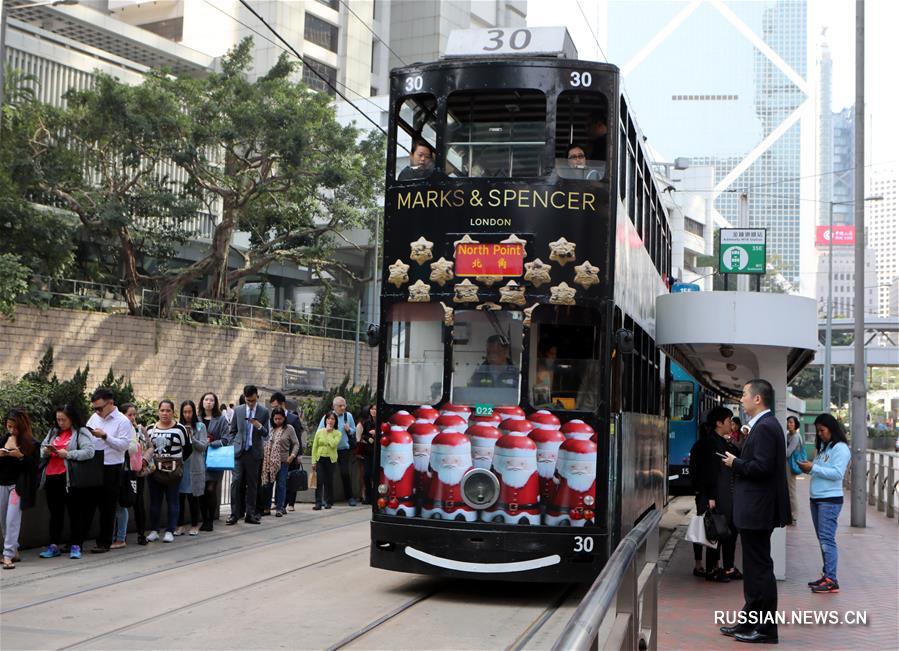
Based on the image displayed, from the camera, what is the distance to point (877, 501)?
2434 centimetres

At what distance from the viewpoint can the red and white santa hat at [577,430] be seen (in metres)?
9.83

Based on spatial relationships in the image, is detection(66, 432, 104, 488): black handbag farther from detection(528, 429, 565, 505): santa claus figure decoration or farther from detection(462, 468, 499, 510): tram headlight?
detection(528, 429, 565, 505): santa claus figure decoration

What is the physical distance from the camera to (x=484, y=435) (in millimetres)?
9828

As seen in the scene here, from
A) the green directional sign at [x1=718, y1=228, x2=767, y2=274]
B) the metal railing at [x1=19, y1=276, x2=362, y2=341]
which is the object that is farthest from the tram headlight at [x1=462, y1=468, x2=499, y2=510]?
the metal railing at [x1=19, y1=276, x2=362, y2=341]

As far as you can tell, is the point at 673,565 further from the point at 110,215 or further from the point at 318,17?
the point at 318,17

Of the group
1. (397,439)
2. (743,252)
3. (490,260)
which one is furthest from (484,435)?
(743,252)

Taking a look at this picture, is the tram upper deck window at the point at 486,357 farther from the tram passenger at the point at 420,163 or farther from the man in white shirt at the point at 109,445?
the man in white shirt at the point at 109,445

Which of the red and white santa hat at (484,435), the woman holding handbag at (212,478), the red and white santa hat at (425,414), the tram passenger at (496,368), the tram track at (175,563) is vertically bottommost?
the tram track at (175,563)

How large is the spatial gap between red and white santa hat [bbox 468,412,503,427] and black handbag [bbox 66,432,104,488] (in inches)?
178

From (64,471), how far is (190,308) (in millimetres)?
27014

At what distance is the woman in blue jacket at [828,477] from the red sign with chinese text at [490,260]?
3183mm

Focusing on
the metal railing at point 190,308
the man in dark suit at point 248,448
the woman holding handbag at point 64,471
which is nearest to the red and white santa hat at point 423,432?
the woman holding handbag at point 64,471

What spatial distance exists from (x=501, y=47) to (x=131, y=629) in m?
5.96

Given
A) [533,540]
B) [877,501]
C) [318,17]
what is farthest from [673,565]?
[318,17]
